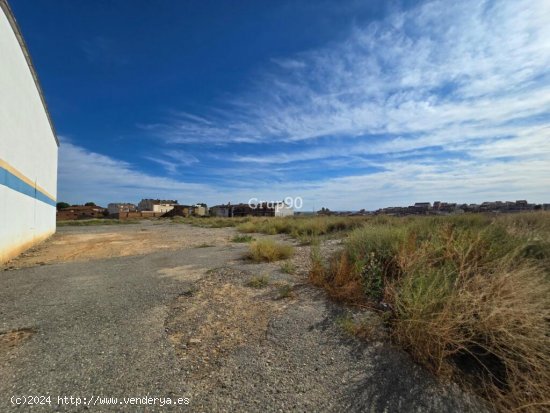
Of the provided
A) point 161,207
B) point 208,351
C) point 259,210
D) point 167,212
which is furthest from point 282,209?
point 208,351

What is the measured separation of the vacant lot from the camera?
2.16 m

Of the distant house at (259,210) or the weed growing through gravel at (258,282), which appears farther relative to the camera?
the distant house at (259,210)

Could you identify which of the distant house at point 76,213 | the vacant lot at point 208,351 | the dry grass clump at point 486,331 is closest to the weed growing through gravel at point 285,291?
the vacant lot at point 208,351

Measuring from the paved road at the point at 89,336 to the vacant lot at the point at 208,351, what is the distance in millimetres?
12

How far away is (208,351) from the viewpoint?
2766mm

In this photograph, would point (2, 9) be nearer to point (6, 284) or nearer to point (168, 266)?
point (6, 284)

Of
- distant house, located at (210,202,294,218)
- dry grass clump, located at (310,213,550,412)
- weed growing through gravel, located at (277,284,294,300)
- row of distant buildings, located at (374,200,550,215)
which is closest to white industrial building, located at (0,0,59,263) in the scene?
weed growing through gravel, located at (277,284,294,300)

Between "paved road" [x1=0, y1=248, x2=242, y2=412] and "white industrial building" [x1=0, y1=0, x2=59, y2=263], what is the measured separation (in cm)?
264

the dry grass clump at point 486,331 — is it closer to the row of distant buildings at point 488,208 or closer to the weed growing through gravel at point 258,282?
the weed growing through gravel at point 258,282

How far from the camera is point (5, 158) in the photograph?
22.5ft

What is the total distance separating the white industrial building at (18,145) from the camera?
22.6 ft

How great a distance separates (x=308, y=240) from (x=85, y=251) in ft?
24.8

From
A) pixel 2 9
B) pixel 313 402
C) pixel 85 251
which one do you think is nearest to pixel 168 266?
pixel 85 251

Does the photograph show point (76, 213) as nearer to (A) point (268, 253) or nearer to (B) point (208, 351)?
(A) point (268, 253)
